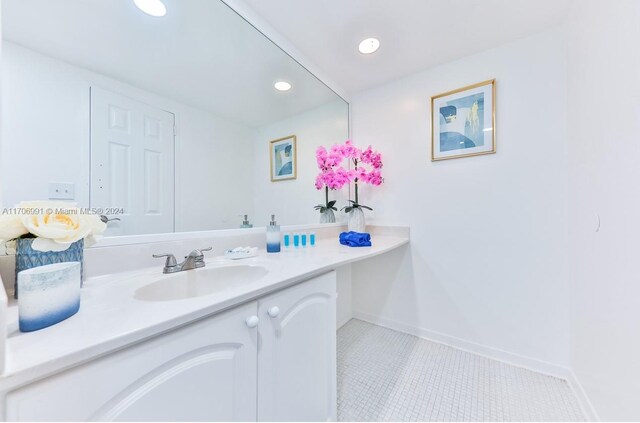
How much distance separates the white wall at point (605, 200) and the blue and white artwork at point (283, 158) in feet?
5.45

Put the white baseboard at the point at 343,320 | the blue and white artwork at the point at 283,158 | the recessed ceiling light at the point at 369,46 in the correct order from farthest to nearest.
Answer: the white baseboard at the point at 343,320
the blue and white artwork at the point at 283,158
the recessed ceiling light at the point at 369,46

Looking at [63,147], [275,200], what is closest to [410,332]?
[275,200]

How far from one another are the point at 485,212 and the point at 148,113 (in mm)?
2106

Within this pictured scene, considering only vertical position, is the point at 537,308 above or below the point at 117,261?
below

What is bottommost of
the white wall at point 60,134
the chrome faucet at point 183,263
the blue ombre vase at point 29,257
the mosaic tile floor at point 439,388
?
the mosaic tile floor at point 439,388

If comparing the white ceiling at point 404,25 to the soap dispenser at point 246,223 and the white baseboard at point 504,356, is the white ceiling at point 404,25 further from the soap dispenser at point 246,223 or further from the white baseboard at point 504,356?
the white baseboard at point 504,356

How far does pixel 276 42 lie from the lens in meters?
1.49

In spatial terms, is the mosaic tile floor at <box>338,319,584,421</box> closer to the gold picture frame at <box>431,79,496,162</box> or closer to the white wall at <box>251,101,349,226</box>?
the white wall at <box>251,101,349,226</box>

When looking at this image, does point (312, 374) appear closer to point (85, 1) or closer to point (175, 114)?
point (175, 114)

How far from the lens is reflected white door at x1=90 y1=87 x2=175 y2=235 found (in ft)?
3.32

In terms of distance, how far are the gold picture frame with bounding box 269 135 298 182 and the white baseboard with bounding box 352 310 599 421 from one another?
1448mm

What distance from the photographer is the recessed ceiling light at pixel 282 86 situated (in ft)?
5.69

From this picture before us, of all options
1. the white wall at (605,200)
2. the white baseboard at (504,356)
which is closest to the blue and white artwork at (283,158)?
the white baseboard at (504,356)

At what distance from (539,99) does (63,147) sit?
246 cm
